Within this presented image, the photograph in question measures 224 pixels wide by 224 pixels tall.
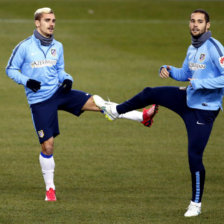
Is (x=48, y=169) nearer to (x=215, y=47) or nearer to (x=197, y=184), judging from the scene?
(x=197, y=184)

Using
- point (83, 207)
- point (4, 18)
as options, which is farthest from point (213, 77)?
point (4, 18)

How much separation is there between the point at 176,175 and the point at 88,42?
1924 cm

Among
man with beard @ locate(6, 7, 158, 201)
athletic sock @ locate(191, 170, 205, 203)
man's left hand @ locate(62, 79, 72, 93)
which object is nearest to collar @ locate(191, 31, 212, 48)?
man with beard @ locate(6, 7, 158, 201)

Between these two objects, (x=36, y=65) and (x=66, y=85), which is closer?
(x=36, y=65)

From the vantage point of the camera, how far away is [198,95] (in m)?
9.62

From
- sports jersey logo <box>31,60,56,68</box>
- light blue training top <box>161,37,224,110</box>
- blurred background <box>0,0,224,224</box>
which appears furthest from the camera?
sports jersey logo <box>31,60,56,68</box>

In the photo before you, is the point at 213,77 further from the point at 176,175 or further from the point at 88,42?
the point at 88,42

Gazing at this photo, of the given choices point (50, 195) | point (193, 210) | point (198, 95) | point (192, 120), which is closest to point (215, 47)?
point (198, 95)

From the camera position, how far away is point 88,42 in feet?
102

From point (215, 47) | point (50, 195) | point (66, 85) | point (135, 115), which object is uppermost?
point (215, 47)

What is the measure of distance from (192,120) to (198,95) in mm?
334

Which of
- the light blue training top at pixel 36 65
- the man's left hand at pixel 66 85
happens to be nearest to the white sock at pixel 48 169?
the light blue training top at pixel 36 65

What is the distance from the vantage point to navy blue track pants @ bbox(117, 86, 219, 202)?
9.58 metres

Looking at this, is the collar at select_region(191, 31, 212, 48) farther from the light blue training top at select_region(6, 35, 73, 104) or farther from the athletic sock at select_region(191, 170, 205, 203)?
the light blue training top at select_region(6, 35, 73, 104)
